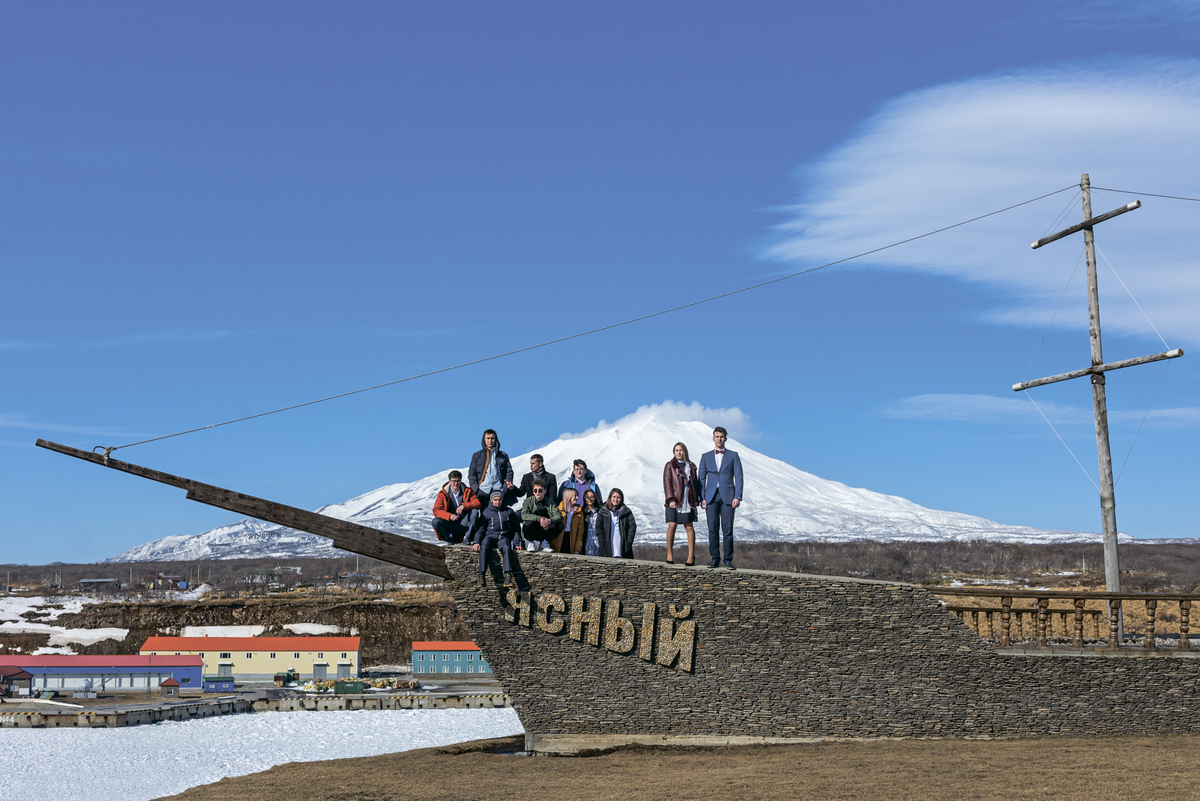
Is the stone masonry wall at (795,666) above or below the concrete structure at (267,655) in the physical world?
above

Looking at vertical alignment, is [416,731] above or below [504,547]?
below

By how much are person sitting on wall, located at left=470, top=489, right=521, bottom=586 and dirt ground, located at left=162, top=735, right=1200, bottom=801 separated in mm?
3449

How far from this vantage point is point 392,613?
258ft

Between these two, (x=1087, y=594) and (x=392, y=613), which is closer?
(x=1087, y=594)

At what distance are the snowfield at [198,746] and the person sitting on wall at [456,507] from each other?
11.0 metres

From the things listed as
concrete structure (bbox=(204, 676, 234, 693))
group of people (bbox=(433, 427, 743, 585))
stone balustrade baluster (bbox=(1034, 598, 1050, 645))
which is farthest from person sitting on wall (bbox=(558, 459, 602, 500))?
concrete structure (bbox=(204, 676, 234, 693))

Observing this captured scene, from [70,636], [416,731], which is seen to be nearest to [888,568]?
[70,636]

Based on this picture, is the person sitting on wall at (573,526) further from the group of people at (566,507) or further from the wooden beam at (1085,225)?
the wooden beam at (1085,225)

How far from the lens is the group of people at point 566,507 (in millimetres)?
17469

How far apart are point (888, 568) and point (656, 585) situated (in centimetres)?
11351

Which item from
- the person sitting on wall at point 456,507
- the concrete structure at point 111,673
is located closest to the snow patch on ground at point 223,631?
the concrete structure at point 111,673

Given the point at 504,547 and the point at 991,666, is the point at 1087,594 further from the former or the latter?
the point at 504,547

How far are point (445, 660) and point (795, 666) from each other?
4633 centimetres

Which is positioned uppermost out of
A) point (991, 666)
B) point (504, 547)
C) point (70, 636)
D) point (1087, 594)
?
point (504, 547)
